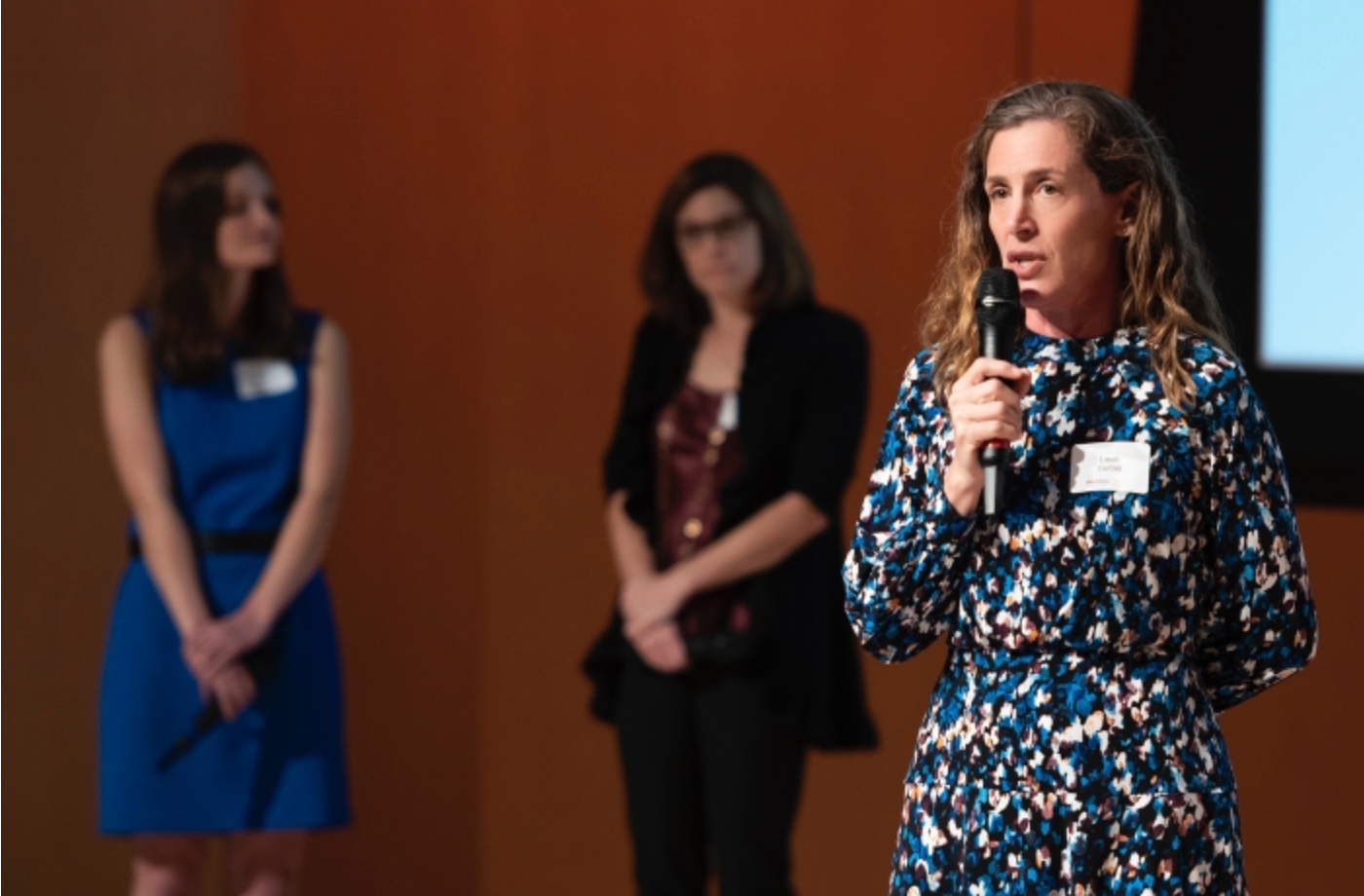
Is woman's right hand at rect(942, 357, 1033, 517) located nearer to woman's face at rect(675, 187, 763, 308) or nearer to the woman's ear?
the woman's ear

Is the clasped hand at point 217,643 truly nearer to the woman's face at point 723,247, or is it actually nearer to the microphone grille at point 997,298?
the woman's face at point 723,247

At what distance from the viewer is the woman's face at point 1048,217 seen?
1.65m

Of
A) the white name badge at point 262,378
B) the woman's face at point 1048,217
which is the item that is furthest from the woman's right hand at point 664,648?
the woman's face at point 1048,217

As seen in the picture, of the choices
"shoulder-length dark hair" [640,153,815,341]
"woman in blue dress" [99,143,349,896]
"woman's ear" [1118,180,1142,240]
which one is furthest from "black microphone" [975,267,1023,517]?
"woman in blue dress" [99,143,349,896]

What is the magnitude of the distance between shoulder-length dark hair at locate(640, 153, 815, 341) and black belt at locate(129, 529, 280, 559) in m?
0.93

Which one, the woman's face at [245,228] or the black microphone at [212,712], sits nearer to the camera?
the black microphone at [212,712]

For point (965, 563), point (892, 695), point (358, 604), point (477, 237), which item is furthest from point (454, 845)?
point (965, 563)

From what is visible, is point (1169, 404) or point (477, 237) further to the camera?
point (477, 237)

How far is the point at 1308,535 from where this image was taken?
12.8 ft

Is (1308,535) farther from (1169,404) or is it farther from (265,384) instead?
(1169,404)

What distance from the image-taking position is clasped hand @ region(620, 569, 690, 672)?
3521 millimetres

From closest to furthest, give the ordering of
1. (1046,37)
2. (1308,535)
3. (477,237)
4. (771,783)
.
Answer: (771,783)
(1308,535)
(1046,37)
(477,237)

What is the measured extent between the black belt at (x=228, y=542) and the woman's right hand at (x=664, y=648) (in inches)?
30.9

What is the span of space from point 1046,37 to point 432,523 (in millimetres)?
1945
